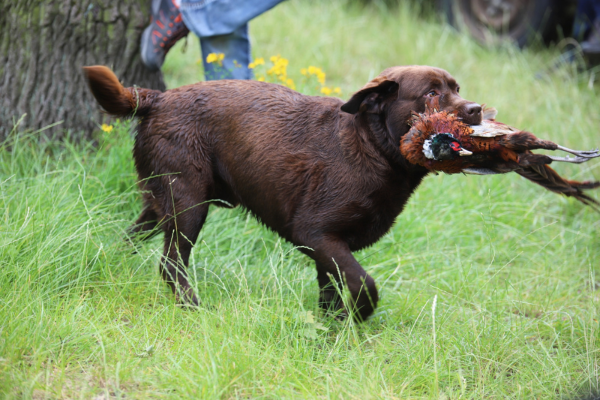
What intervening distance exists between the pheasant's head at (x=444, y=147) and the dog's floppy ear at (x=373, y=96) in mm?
371

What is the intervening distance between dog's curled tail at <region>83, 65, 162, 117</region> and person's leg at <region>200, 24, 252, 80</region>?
0.83 metres

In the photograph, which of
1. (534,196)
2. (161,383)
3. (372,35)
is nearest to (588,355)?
(161,383)

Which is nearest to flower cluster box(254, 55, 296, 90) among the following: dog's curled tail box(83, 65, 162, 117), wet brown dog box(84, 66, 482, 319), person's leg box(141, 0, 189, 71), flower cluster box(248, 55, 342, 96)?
flower cluster box(248, 55, 342, 96)

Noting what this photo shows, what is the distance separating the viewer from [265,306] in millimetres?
2650

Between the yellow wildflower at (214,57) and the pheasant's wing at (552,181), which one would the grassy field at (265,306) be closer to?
the pheasant's wing at (552,181)

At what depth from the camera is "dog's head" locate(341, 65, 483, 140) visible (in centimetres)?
256

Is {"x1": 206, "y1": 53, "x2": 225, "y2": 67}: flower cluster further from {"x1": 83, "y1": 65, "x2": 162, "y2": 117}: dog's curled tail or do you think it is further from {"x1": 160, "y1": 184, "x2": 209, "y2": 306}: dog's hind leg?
{"x1": 160, "y1": 184, "x2": 209, "y2": 306}: dog's hind leg

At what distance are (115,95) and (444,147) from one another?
160cm

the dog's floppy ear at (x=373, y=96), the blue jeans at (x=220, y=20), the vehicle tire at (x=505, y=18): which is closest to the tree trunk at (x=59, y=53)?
the blue jeans at (x=220, y=20)

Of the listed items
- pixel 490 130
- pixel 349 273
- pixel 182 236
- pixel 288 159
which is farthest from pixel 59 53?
pixel 490 130

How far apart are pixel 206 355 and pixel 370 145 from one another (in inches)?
47.4

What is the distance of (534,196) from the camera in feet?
15.3

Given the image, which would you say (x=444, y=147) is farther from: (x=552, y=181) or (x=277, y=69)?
(x=277, y=69)

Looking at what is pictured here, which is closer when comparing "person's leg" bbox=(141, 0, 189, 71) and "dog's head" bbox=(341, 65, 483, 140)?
"dog's head" bbox=(341, 65, 483, 140)
